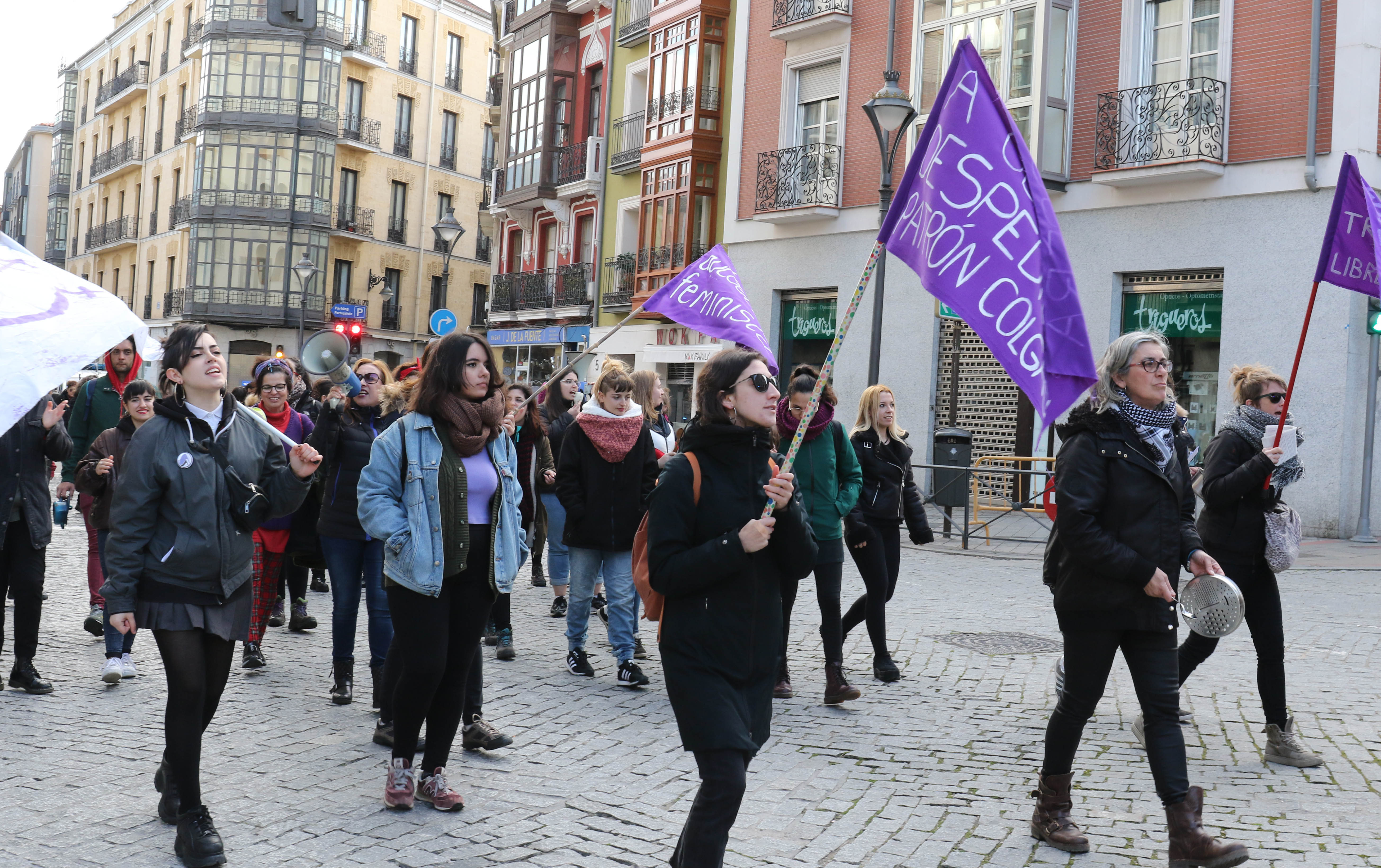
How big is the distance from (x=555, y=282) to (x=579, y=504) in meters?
26.6

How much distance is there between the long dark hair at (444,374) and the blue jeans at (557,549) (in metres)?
4.72

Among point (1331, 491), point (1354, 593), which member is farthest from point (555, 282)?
point (1354, 593)

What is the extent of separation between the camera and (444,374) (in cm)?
504

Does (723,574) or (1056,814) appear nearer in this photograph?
(723,574)

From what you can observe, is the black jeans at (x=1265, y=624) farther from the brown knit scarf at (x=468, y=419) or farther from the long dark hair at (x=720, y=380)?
the brown knit scarf at (x=468, y=419)

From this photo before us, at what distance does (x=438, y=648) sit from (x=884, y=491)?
3667mm

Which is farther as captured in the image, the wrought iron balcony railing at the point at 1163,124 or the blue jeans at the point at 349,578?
the wrought iron balcony railing at the point at 1163,124

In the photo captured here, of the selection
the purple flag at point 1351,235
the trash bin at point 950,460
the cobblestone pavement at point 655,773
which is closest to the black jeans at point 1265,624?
the cobblestone pavement at point 655,773

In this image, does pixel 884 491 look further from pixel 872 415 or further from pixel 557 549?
pixel 557 549

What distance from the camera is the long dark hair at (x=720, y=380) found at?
388 cm

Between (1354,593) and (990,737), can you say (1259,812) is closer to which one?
(990,737)

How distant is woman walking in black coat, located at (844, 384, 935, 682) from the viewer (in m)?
7.64

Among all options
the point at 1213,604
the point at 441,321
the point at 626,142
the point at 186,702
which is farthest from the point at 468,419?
the point at 626,142

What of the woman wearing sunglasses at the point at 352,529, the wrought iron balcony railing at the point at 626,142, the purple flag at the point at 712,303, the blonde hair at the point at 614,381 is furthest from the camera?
the wrought iron balcony railing at the point at 626,142
